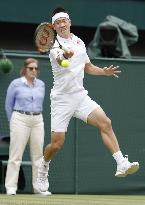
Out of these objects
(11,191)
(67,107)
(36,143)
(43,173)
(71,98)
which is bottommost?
(11,191)

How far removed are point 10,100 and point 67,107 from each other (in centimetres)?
254

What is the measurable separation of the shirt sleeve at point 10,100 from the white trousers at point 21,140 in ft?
0.48

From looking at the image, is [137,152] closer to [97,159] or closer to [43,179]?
[97,159]

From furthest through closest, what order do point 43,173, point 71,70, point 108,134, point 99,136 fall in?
point 99,136
point 43,173
point 71,70
point 108,134

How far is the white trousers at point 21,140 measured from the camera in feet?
42.9

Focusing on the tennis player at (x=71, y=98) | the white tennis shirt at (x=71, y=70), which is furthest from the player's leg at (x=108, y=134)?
the white tennis shirt at (x=71, y=70)

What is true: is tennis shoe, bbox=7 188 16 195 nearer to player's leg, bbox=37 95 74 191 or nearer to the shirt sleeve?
the shirt sleeve

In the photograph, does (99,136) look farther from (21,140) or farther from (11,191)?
(11,191)

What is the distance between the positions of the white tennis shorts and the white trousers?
2245 mm

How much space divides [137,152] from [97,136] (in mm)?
735

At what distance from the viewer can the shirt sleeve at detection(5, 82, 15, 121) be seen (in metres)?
13.2

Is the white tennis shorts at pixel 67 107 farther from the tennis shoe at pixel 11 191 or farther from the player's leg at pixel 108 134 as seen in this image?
the tennis shoe at pixel 11 191

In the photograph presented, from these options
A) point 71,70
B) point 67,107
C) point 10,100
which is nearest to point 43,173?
point 67,107

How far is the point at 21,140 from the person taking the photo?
1315 centimetres
